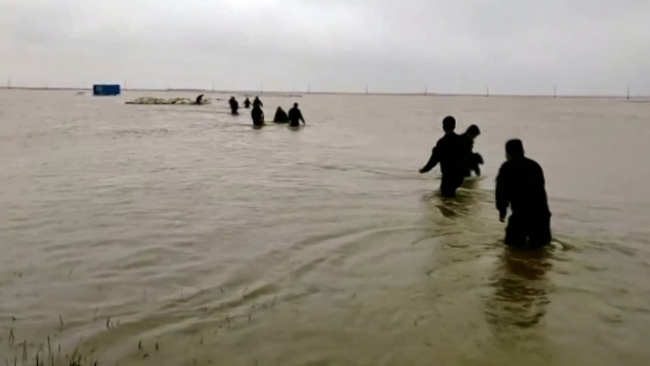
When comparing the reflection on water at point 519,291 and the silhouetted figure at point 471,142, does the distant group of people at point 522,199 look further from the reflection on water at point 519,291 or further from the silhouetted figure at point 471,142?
the silhouetted figure at point 471,142

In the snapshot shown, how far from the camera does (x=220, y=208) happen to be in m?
9.95

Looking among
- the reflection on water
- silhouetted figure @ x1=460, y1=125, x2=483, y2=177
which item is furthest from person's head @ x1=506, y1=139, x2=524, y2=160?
silhouetted figure @ x1=460, y1=125, x2=483, y2=177

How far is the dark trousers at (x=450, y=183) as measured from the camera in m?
10.5

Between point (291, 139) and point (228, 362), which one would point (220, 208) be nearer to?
point (228, 362)

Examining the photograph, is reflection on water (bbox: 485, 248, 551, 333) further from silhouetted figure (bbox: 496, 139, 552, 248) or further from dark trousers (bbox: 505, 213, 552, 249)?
silhouetted figure (bbox: 496, 139, 552, 248)

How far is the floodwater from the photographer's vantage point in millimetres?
4457

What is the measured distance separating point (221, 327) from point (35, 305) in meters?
1.80

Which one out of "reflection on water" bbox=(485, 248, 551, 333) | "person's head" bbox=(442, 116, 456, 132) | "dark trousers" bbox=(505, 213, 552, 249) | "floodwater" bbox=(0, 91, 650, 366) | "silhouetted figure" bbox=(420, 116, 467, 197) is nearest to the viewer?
"floodwater" bbox=(0, 91, 650, 366)

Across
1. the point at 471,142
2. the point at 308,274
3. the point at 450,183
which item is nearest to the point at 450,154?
the point at 450,183

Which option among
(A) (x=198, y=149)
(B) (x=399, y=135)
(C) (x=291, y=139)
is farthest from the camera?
(B) (x=399, y=135)

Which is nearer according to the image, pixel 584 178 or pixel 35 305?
pixel 35 305

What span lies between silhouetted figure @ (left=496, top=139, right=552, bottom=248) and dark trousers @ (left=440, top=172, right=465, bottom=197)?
3368mm

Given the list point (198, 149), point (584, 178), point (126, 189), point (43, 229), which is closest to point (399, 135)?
point (198, 149)

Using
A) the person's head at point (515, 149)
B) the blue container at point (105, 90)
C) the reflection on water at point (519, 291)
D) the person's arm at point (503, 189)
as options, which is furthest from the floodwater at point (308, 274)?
the blue container at point (105, 90)
